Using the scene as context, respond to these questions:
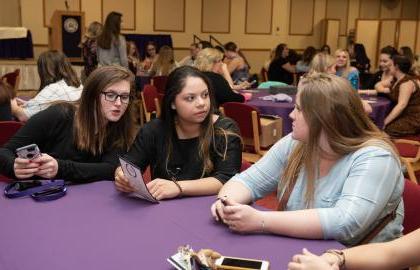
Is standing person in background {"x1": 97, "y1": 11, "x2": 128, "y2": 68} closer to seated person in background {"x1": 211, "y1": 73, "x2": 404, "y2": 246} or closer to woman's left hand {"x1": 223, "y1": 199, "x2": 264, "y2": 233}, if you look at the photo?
seated person in background {"x1": 211, "y1": 73, "x2": 404, "y2": 246}

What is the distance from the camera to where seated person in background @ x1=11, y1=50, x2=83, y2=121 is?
3.95 meters

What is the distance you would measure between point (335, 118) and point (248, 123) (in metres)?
2.56

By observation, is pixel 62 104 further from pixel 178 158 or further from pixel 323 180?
pixel 323 180

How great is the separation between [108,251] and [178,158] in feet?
3.05

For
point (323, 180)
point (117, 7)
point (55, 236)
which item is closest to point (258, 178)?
point (323, 180)

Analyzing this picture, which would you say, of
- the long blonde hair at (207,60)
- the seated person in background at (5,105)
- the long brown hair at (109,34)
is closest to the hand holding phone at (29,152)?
the seated person in background at (5,105)

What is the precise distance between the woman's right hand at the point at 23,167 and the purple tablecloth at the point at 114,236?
6.1 inches

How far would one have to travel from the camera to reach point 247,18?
1329 centimetres

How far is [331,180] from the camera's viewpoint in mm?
1715

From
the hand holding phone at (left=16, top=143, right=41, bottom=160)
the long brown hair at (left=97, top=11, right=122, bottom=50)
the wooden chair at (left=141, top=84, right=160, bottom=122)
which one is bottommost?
the wooden chair at (left=141, top=84, right=160, bottom=122)

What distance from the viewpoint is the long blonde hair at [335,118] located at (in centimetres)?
165

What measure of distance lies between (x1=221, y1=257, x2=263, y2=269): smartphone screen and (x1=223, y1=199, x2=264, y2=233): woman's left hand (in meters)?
0.25

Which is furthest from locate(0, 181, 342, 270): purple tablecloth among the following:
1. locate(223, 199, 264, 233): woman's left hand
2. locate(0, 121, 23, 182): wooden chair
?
locate(0, 121, 23, 182): wooden chair

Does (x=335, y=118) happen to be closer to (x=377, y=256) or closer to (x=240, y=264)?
(x=377, y=256)
